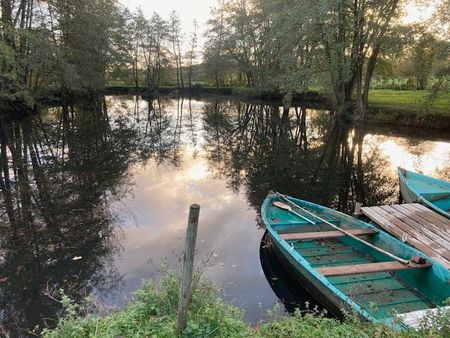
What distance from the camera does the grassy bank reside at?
132 inches

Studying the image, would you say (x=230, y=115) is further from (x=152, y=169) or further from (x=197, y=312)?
(x=197, y=312)

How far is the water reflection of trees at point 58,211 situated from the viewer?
5.86 metres

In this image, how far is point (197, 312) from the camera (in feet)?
12.0

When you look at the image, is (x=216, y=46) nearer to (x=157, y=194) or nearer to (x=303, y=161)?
(x=303, y=161)

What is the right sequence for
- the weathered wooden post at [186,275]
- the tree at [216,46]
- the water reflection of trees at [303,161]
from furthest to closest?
the tree at [216,46] → the water reflection of trees at [303,161] → the weathered wooden post at [186,275]

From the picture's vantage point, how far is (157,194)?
11203 mm

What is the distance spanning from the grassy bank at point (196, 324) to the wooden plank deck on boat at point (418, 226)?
9.91 feet

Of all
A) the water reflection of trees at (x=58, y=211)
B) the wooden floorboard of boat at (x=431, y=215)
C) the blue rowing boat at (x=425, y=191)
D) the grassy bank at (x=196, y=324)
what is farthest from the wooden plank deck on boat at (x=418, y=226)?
the water reflection of trees at (x=58, y=211)

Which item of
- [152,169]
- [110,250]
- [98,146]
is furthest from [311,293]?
[98,146]

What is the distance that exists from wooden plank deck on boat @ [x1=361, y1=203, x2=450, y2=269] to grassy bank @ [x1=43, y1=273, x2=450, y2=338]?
3.02 meters

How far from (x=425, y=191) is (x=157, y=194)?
304 inches

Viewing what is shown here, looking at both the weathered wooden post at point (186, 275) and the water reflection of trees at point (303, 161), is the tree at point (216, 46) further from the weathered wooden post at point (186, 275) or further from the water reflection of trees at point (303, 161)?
the weathered wooden post at point (186, 275)

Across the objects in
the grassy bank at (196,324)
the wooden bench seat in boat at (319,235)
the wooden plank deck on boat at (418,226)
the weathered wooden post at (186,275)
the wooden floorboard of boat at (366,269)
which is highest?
the weathered wooden post at (186,275)

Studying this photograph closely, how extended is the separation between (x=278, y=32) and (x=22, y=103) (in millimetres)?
20001
